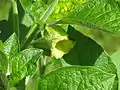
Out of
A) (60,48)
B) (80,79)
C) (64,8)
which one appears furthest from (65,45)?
(80,79)

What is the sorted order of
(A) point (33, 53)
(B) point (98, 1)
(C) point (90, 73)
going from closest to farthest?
1. (C) point (90, 73)
2. (A) point (33, 53)
3. (B) point (98, 1)

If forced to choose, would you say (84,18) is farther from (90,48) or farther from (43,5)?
(90,48)

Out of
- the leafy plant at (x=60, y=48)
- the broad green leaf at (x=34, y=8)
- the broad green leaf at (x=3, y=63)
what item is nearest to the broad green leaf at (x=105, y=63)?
the leafy plant at (x=60, y=48)

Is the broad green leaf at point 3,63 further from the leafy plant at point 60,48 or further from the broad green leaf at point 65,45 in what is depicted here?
the broad green leaf at point 65,45

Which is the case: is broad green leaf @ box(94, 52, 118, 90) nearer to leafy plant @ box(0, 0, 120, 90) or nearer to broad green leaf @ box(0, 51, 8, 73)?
leafy plant @ box(0, 0, 120, 90)

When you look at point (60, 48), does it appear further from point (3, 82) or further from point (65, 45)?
point (3, 82)

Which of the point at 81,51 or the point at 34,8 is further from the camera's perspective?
the point at 81,51

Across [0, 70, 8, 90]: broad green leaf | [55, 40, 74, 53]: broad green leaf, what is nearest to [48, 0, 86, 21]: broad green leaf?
[55, 40, 74, 53]: broad green leaf

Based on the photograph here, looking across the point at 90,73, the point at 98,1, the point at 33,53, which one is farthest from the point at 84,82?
the point at 98,1
